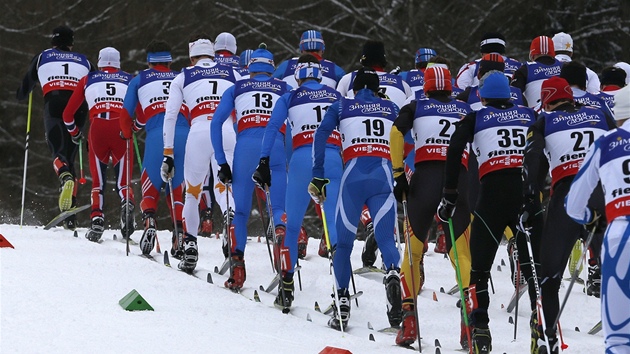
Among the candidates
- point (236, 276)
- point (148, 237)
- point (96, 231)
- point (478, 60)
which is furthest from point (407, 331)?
point (96, 231)

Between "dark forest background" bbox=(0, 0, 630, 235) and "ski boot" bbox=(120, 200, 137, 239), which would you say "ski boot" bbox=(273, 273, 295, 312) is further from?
"dark forest background" bbox=(0, 0, 630, 235)

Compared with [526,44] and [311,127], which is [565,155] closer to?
[311,127]

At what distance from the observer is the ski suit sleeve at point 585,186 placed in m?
8.03

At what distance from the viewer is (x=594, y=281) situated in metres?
13.5

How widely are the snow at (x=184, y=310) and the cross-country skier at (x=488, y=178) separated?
577 millimetres

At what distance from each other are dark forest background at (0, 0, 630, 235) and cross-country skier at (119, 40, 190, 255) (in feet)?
47.5

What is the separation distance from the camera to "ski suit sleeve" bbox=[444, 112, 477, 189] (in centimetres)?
998

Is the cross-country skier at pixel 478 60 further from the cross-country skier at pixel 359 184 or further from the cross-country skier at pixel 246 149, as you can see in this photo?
the cross-country skier at pixel 359 184

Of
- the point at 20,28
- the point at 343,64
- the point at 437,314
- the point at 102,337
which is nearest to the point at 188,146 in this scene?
the point at 437,314

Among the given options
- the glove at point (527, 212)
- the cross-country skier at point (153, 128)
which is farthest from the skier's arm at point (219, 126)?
the glove at point (527, 212)

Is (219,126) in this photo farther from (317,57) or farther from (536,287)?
(536,287)

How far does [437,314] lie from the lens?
12062 mm

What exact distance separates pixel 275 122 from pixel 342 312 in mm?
1719

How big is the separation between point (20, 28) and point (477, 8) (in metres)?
10.3
